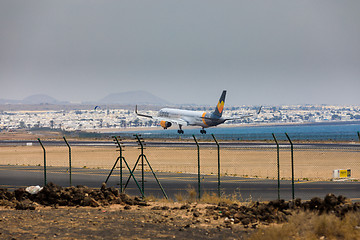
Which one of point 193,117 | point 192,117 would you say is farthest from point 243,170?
point 192,117

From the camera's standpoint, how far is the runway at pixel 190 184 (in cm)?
3178

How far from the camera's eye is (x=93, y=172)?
47656mm

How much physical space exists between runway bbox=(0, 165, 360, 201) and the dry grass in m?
8.71

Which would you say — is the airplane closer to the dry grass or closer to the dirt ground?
the dirt ground

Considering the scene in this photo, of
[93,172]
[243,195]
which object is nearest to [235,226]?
[243,195]

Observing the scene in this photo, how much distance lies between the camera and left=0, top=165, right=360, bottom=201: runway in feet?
104

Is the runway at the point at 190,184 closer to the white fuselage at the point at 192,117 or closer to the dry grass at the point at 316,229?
the dry grass at the point at 316,229

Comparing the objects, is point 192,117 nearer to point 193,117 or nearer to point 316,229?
point 193,117

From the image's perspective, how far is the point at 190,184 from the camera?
37.7m

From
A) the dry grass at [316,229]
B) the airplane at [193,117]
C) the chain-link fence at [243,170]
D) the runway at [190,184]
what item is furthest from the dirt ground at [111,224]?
the airplane at [193,117]

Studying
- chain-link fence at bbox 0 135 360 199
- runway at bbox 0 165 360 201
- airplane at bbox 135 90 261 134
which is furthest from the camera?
airplane at bbox 135 90 261 134

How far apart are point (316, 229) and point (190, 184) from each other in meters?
19.7

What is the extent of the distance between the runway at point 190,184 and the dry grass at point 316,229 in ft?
28.6

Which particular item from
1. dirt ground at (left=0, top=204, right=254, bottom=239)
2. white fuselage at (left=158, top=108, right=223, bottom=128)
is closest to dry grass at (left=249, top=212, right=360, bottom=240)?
dirt ground at (left=0, top=204, right=254, bottom=239)
